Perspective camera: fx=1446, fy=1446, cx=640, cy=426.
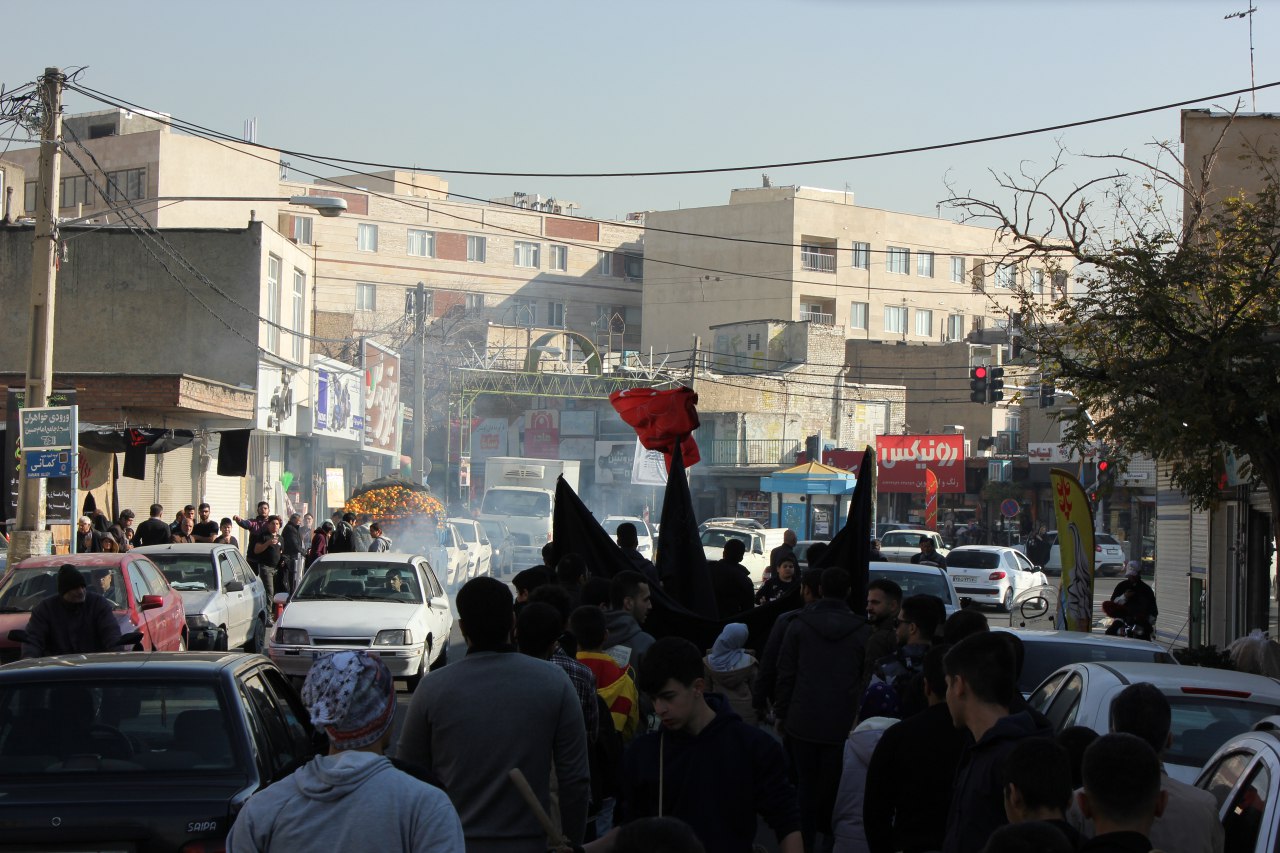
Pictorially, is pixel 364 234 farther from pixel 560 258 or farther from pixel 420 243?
pixel 560 258

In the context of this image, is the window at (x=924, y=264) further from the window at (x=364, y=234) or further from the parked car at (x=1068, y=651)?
the parked car at (x=1068, y=651)

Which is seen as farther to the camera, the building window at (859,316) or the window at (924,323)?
the window at (924,323)

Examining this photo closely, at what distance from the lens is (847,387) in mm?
70000

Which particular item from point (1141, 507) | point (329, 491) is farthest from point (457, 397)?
point (1141, 507)

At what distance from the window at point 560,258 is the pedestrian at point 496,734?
81.1 metres

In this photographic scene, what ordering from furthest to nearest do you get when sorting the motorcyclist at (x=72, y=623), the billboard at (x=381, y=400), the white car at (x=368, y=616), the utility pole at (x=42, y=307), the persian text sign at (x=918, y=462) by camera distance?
the persian text sign at (x=918, y=462)
the billboard at (x=381, y=400)
the utility pole at (x=42, y=307)
the white car at (x=368, y=616)
the motorcyclist at (x=72, y=623)

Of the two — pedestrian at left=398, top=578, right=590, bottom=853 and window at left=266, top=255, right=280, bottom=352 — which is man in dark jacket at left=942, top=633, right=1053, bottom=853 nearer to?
pedestrian at left=398, top=578, right=590, bottom=853

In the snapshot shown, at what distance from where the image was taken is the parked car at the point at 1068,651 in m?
9.84

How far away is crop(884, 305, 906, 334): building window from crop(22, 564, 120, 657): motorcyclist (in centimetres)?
7354

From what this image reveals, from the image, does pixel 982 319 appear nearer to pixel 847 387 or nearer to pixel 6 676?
pixel 847 387

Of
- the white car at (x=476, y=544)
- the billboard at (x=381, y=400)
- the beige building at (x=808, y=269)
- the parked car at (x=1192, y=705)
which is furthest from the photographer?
the beige building at (x=808, y=269)

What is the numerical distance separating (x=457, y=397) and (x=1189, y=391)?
170 feet

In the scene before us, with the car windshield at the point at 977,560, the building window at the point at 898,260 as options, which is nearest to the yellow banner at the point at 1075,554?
the car windshield at the point at 977,560

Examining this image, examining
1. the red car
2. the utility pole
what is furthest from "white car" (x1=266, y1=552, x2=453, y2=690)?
the utility pole
